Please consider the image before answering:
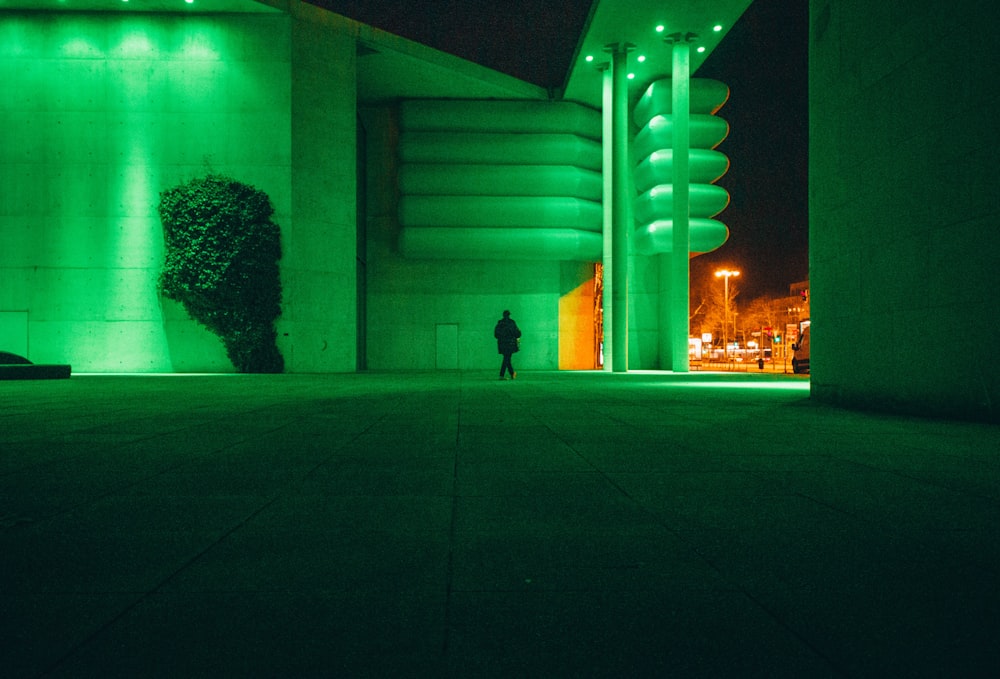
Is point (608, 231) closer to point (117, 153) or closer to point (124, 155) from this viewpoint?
point (124, 155)

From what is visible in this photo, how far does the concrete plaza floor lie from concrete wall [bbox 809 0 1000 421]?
7.85 ft

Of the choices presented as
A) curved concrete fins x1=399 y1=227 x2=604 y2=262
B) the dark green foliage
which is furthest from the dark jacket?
curved concrete fins x1=399 y1=227 x2=604 y2=262

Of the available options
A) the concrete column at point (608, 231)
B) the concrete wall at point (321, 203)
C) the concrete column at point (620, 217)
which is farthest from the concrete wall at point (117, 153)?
the concrete column at point (620, 217)

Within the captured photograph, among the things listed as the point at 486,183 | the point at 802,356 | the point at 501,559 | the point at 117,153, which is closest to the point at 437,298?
the point at 486,183

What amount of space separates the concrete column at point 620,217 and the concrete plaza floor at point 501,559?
19.0 meters

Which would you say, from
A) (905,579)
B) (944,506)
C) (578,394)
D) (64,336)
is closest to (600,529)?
(905,579)

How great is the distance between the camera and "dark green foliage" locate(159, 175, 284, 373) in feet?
66.1

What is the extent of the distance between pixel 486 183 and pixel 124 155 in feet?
44.7

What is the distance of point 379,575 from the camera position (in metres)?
2.44

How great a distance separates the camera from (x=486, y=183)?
27.3 meters

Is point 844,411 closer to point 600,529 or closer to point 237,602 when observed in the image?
point 600,529

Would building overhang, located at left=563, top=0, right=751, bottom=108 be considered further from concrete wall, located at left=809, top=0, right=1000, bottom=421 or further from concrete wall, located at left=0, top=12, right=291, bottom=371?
concrete wall, located at left=809, top=0, right=1000, bottom=421

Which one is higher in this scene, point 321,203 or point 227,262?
point 321,203

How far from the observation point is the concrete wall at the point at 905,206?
22.6 feet
